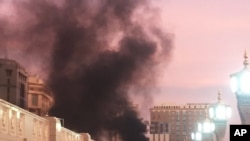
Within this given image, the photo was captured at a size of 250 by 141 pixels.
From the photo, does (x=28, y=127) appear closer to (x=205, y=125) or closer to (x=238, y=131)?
(x=205, y=125)

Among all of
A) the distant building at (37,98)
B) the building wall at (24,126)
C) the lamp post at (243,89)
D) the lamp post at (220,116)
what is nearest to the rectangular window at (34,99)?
the distant building at (37,98)

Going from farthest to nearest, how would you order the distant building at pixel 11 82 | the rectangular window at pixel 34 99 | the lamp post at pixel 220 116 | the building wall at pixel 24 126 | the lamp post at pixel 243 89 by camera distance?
the rectangular window at pixel 34 99
the distant building at pixel 11 82
the building wall at pixel 24 126
the lamp post at pixel 220 116
the lamp post at pixel 243 89

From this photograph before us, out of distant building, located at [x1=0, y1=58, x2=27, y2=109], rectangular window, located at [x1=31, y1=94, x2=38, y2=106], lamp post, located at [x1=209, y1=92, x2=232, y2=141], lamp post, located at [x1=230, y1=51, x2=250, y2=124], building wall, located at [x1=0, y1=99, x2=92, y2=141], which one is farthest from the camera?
rectangular window, located at [x1=31, y1=94, x2=38, y2=106]

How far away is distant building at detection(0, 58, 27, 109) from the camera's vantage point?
128 metres

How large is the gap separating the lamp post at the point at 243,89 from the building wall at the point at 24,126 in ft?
37.4

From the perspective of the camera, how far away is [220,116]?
81.6 feet

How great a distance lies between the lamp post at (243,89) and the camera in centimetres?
1669

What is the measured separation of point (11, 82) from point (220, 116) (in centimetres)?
10837

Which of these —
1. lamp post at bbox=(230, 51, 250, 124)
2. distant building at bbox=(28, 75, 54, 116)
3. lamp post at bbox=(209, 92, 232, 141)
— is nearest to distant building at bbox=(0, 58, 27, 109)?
distant building at bbox=(28, 75, 54, 116)

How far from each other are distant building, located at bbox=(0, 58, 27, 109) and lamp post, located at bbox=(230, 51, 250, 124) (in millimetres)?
110775

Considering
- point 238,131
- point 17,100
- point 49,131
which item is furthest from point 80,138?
point 17,100

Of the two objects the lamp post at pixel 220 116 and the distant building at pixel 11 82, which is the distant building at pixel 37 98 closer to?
the distant building at pixel 11 82

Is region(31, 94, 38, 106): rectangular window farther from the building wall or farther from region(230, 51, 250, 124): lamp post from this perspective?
region(230, 51, 250, 124): lamp post

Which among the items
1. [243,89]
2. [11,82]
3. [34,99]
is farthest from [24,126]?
[34,99]
